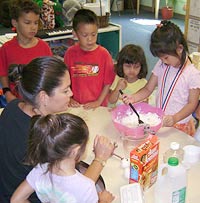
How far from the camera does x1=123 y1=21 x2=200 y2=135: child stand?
1708mm

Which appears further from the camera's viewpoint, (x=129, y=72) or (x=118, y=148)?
(x=129, y=72)

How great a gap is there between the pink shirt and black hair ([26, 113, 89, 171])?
950 mm

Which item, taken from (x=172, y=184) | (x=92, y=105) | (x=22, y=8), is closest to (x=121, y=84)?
(x=92, y=105)

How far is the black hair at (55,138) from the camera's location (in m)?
1.03

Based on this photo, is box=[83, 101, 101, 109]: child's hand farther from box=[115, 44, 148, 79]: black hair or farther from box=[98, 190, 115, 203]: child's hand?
box=[98, 190, 115, 203]: child's hand

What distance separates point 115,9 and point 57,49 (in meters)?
4.32

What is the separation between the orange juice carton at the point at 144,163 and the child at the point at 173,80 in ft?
1.46

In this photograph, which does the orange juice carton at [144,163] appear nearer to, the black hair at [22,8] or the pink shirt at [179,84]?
the pink shirt at [179,84]

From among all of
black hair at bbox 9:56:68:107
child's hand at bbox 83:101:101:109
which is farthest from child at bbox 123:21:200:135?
black hair at bbox 9:56:68:107

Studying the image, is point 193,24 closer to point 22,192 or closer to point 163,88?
point 163,88

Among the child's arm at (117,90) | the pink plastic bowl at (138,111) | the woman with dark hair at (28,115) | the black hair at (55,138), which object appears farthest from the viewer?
the child's arm at (117,90)

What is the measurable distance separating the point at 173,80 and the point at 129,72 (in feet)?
1.22

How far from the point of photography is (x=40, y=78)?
1.35 metres

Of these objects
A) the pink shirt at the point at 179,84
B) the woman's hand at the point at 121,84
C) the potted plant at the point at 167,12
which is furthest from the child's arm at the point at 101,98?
the potted plant at the point at 167,12
